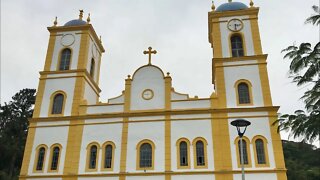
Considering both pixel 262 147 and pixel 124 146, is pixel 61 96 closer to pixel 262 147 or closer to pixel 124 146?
pixel 124 146

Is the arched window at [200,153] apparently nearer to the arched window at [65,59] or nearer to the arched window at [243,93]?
the arched window at [243,93]

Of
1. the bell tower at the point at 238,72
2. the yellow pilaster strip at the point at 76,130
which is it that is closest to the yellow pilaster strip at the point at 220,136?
the bell tower at the point at 238,72

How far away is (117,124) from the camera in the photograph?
79.7 feet

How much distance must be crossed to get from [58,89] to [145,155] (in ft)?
29.0

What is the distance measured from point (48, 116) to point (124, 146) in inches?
252

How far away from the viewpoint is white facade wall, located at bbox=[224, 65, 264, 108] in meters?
23.9

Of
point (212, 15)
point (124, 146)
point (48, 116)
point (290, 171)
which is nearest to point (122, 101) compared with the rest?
point (124, 146)

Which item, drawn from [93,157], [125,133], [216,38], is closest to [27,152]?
[93,157]

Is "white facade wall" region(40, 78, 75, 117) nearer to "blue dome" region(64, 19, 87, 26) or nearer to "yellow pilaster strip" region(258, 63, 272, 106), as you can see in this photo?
"blue dome" region(64, 19, 87, 26)

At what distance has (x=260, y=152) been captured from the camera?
22078 millimetres

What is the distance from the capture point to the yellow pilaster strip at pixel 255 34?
25.7 m

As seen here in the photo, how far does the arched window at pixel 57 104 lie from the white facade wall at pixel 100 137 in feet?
9.14

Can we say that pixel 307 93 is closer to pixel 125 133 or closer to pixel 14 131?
pixel 125 133

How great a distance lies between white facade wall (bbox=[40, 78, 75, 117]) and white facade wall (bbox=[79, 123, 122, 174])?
233 cm
